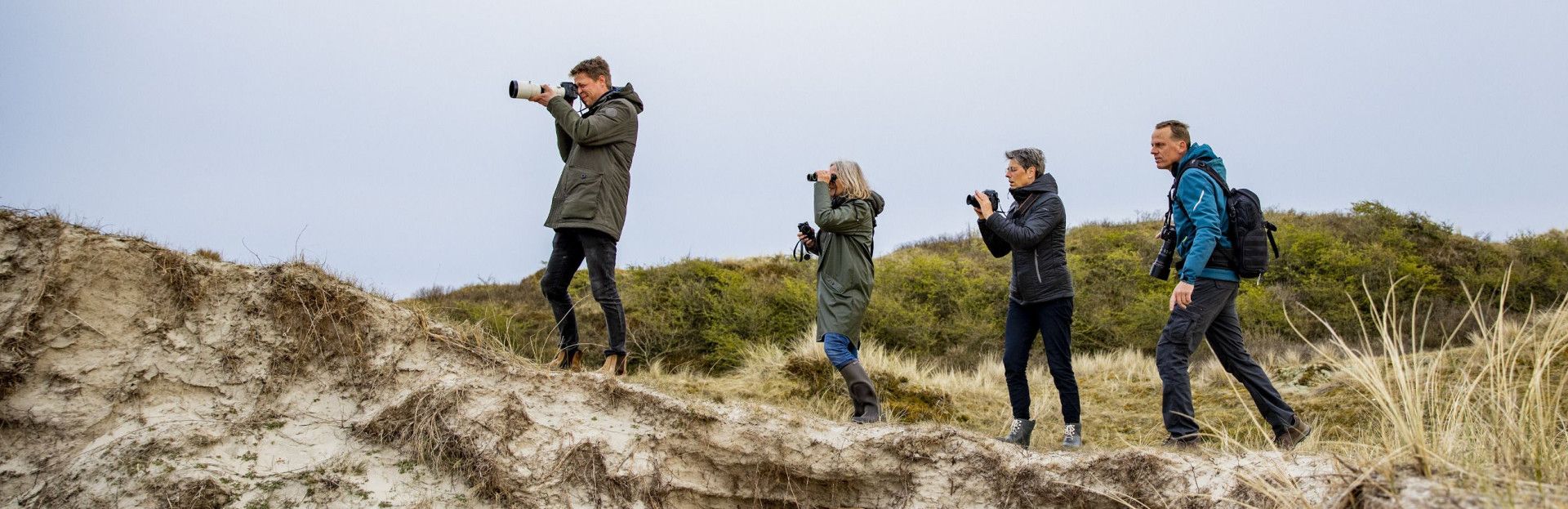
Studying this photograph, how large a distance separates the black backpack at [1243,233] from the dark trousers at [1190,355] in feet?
0.35

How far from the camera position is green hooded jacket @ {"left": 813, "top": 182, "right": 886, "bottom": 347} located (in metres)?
5.69

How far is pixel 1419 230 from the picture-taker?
1852cm

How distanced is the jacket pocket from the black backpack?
3.24 meters

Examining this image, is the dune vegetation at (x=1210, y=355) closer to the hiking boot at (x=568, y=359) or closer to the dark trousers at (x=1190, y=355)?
the dark trousers at (x=1190, y=355)

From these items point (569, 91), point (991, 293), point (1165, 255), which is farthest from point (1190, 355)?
point (991, 293)

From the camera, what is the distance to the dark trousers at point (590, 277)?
5574mm

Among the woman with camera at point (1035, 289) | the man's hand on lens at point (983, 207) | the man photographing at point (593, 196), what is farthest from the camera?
the man photographing at point (593, 196)

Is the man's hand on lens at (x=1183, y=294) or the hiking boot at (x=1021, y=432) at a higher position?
the man's hand on lens at (x=1183, y=294)

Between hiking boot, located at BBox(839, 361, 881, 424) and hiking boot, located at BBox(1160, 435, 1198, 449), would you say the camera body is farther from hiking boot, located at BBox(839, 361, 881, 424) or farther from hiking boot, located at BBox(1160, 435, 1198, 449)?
hiking boot, located at BBox(1160, 435, 1198, 449)

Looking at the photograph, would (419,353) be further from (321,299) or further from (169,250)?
(169,250)

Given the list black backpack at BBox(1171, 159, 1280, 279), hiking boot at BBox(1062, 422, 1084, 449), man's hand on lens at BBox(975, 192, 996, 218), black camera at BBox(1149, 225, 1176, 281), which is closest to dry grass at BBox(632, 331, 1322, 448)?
hiking boot at BBox(1062, 422, 1084, 449)

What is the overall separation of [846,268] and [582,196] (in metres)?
1.62

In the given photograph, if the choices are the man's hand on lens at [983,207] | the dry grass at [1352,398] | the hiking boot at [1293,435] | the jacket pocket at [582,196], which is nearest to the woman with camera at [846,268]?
the dry grass at [1352,398]

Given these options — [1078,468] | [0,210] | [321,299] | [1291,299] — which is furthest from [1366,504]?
[1291,299]
